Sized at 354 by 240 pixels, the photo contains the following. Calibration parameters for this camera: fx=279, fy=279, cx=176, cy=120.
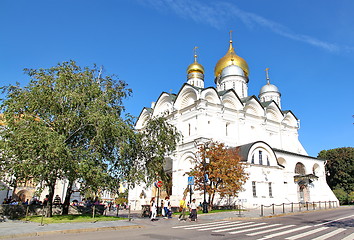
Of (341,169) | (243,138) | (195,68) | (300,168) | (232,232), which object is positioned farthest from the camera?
(341,169)

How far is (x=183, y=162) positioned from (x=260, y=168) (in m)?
8.99

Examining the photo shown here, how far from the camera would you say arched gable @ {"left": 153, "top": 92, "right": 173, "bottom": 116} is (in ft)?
128

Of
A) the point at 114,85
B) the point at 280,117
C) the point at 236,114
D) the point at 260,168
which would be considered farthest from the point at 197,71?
the point at 114,85

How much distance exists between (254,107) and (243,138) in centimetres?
594

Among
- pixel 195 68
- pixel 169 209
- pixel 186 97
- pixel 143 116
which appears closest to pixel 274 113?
pixel 195 68

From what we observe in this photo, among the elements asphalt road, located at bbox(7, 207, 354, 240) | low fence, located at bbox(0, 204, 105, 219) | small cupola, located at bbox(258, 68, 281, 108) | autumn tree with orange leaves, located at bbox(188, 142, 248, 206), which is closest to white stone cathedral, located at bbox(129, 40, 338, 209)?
autumn tree with orange leaves, located at bbox(188, 142, 248, 206)

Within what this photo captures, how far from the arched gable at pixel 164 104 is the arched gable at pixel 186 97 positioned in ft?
5.08

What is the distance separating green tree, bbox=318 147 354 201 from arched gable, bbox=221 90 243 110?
80.8 feet

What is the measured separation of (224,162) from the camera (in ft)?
81.3

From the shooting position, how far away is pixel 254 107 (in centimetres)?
4028

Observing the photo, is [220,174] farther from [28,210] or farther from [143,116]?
[143,116]

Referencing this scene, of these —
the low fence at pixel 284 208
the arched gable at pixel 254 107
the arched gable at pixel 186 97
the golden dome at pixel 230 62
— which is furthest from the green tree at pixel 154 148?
the golden dome at pixel 230 62

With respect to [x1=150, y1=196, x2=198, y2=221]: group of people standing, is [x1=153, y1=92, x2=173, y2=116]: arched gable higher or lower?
higher

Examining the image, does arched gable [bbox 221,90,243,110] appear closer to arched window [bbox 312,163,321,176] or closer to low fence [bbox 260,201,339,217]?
low fence [bbox 260,201,339,217]
